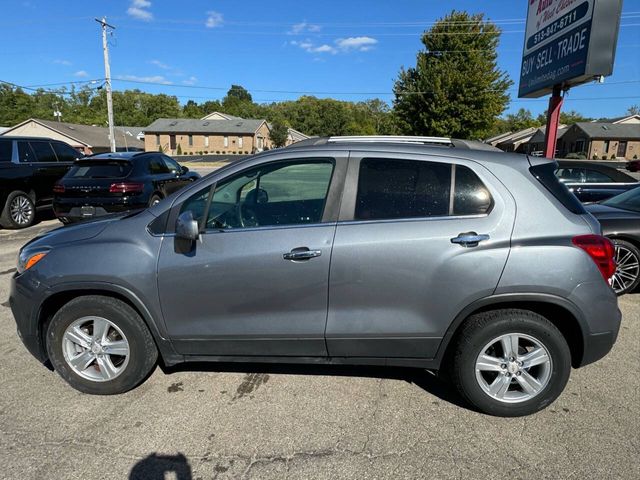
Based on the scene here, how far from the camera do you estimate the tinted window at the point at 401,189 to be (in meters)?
2.75

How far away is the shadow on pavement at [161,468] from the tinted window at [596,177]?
9.77 m

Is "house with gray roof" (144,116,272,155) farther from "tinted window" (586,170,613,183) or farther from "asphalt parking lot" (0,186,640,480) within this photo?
"asphalt parking lot" (0,186,640,480)

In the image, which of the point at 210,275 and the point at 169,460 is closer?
the point at 169,460

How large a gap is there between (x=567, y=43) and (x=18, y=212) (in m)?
12.5

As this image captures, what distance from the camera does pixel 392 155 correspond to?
9.29ft

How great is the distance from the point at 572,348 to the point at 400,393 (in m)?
1.21

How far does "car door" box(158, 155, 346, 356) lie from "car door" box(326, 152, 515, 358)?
118 millimetres

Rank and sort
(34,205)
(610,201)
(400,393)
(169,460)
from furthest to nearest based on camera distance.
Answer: (34,205), (610,201), (400,393), (169,460)

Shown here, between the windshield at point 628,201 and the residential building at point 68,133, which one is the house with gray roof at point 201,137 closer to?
the residential building at point 68,133

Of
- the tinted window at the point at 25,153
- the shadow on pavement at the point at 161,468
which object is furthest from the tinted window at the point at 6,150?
the shadow on pavement at the point at 161,468

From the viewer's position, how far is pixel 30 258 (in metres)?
3.05

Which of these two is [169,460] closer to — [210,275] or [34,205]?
[210,275]

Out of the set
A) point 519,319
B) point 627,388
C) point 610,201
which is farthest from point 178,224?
point 610,201

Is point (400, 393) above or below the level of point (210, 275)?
below
